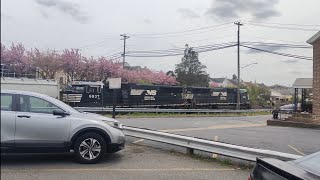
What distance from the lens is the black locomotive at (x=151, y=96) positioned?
117 ft

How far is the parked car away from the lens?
348cm

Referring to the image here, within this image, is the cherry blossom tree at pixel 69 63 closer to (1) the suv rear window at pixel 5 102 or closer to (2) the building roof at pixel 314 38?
(1) the suv rear window at pixel 5 102

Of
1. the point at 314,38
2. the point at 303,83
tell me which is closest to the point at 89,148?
the point at 314,38

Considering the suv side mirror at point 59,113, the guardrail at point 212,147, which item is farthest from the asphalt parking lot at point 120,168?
the suv side mirror at point 59,113

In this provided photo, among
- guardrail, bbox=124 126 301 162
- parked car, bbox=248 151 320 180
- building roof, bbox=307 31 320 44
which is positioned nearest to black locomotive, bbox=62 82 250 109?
building roof, bbox=307 31 320 44

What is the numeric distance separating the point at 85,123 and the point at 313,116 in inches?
707

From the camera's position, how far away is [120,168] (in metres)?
8.20

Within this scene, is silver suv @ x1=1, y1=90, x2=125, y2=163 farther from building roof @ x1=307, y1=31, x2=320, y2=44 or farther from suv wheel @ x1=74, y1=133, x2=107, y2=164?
building roof @ x1=307, y1=31, x2=320, y2=44

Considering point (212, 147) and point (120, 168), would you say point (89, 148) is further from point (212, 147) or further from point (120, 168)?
point (212, 147)

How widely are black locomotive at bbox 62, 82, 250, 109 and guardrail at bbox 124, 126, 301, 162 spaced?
53.9 ft

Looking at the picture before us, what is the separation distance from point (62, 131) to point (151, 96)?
34119 mm

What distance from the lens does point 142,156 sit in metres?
9.79

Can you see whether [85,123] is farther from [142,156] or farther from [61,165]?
Answer: [142,156]

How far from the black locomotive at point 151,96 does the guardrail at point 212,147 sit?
16.4 m
